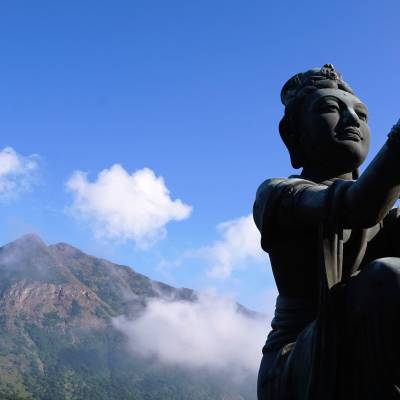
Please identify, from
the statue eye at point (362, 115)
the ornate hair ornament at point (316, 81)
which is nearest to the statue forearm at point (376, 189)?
the statue eye at point (362, 115)

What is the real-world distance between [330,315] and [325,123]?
5.17ft

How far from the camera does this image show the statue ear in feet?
15.3

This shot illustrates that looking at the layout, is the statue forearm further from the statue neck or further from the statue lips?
the statue neck

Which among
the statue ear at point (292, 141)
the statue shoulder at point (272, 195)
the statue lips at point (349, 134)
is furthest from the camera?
the statue ear at point (292, 141)

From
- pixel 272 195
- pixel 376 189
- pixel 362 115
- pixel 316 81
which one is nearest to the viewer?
pixel 376 189

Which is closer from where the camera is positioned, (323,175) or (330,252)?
Answer: (330,252)

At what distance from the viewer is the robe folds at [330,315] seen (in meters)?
3.15

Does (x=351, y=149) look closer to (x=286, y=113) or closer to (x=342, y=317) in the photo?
(x=286, y=113)

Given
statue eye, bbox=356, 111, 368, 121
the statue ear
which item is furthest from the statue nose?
the statue ear

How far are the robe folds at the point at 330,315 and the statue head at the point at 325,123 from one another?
1.87ft

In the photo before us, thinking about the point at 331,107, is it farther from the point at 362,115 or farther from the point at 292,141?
the point at 292,141

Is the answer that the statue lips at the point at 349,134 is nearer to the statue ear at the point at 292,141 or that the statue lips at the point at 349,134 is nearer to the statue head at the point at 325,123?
the statue head at the point at 325,123

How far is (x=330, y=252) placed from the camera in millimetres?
3512

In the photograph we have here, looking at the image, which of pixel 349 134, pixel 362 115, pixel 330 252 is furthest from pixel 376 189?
pixel 362 115
